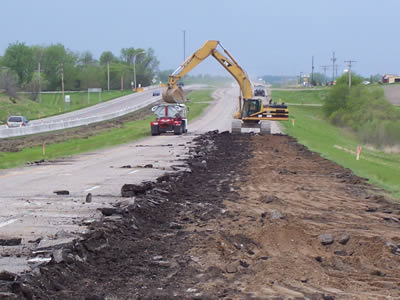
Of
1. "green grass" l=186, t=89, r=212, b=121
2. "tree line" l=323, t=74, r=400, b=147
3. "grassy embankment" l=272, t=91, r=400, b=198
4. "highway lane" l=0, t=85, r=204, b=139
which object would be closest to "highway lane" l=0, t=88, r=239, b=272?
"grassy embankment" l=272, t=91, r=400, b=198

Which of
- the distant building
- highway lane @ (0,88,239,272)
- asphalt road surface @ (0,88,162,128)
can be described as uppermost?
the distant building

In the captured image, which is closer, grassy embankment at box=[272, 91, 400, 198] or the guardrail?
the guardrail

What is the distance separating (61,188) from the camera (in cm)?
1856

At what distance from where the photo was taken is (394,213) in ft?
50.0

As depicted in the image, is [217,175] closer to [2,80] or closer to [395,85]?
[2,80]

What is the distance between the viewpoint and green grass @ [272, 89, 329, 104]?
126 m

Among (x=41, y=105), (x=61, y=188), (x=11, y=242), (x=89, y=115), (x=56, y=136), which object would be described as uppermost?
(x=41, y=105)

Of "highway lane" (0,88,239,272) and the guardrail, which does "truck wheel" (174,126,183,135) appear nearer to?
the guardrail

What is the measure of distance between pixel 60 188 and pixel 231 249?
30.0 feet

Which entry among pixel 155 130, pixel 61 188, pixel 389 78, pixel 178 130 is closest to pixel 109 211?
pixel 61 188

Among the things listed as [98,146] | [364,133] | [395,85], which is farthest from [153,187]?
[395,85]

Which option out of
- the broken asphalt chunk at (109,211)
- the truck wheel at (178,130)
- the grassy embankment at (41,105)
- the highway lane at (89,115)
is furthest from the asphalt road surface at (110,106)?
the broken asphalt chunk at (109,211)

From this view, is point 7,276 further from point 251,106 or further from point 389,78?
point 389,78

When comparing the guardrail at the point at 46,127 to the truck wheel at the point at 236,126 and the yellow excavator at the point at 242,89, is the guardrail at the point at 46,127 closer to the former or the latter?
the yellow excavator at the point at 242,89
